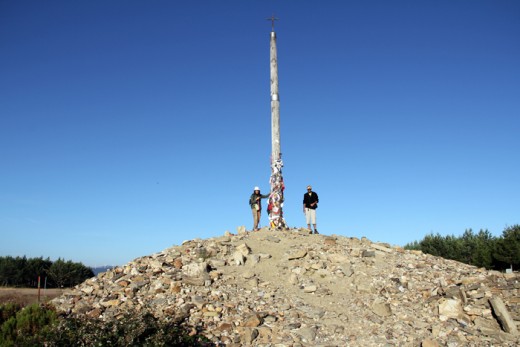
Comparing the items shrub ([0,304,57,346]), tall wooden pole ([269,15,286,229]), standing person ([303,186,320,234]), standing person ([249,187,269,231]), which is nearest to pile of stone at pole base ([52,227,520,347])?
shrub ([0,304,57,346])

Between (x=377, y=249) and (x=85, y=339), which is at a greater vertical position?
(x=377, y=249)

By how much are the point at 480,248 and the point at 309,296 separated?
2326 centimetres

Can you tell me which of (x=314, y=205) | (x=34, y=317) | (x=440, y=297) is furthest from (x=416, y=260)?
(x=34, y=317)

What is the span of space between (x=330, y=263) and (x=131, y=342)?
7.26 meters

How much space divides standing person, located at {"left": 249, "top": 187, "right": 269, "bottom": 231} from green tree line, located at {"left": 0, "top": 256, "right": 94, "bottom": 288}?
52.1 ft

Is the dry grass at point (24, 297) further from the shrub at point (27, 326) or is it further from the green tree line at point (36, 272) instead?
the green tree line at point (36, 272)

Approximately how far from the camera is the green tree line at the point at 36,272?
2745cm

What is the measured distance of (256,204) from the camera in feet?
56.2

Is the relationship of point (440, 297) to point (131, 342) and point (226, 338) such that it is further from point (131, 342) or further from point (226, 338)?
point (131, 342)

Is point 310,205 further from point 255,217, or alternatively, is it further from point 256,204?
point 255,217

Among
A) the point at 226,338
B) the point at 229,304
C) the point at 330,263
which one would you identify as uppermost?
the point at 330,263

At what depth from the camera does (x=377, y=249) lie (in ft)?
50.1

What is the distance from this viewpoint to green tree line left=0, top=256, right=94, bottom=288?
2745 centimetres

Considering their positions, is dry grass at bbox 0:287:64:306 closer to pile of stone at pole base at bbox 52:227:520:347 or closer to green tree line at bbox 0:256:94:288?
pile of stone at pole base at bbox 52:227:520:347
